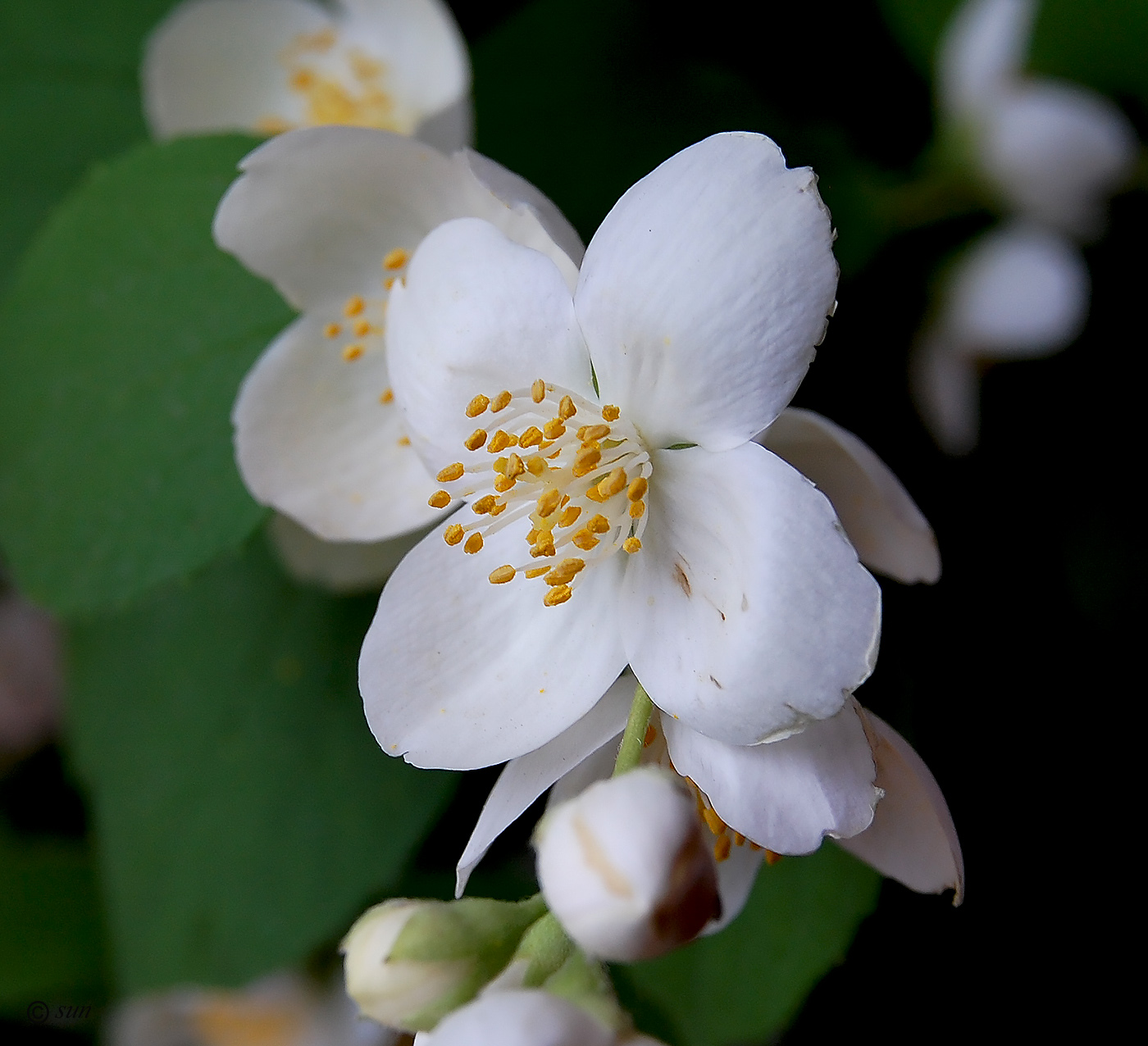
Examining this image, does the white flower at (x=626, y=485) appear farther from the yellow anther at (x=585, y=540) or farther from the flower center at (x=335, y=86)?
the flower center at (x=335, y=86)

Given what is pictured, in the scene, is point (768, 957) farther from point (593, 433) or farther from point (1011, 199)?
point (1011, 199)

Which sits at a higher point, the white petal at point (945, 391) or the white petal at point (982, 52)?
the white petal at point (982, 52)

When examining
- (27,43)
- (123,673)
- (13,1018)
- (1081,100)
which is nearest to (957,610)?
(1081,100)

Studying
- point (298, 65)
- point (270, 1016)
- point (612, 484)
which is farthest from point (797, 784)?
point (270, 1016)

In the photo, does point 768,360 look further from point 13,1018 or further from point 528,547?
point 13,1018

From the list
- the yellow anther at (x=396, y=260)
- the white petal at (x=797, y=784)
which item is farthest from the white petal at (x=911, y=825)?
the yellow anther at (x=396, y=260)

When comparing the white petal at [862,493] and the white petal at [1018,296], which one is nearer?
the white petal at [862,493]

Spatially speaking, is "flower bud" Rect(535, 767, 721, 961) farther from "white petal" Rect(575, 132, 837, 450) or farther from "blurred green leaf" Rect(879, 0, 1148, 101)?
"blurred green leaf" Rect(879, 0, 1148, 101)
